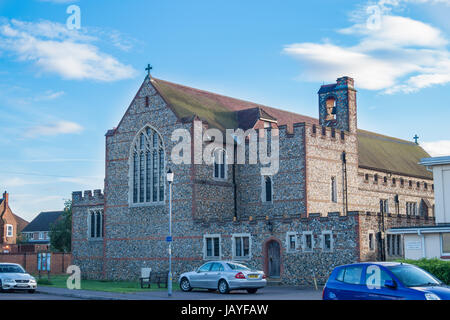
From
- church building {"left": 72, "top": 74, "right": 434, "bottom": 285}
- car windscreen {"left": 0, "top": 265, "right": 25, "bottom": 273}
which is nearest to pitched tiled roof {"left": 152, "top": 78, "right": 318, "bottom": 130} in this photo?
church building {"left": 72, "top": 74, "right": 434, "bottom": 285}

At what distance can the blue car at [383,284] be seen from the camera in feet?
44.3

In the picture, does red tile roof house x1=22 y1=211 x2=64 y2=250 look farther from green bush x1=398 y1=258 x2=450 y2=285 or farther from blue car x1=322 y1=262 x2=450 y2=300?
blue car x1=322 y1=262 x2=450 y2=300

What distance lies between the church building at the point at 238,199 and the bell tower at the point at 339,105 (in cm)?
8

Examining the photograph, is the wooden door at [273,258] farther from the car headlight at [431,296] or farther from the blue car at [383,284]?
the car headlight at [431,296]

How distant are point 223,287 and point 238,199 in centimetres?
1394

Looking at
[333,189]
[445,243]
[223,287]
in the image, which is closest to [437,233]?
[445,243]

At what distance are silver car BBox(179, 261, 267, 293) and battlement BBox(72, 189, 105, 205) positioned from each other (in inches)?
745

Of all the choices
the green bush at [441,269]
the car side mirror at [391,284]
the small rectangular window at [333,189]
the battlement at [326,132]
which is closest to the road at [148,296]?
the green bush at [441,269]

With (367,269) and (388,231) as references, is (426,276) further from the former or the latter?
(388,231)

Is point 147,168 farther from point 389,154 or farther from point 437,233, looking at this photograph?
point 389,154

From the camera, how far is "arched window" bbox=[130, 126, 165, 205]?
40.7 m

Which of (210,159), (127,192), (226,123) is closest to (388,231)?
(210,159)

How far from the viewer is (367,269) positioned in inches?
577
